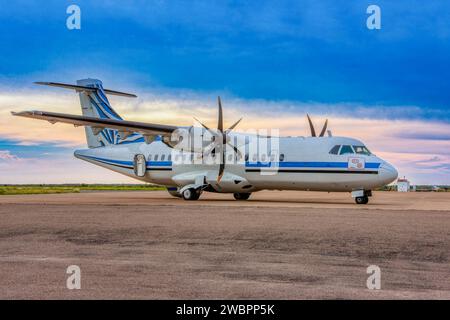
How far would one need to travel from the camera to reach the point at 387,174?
24.7 meters

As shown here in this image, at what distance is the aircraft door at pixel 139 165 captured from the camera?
3309 centimetres

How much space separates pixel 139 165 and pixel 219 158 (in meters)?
6.36

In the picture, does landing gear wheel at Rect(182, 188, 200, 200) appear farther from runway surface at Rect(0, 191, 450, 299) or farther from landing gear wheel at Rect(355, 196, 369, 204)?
runway surface at Rect(0, 191, 450, 299)

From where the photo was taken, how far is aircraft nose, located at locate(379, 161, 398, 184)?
24703 mm

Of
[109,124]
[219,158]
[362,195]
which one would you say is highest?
[109,124]

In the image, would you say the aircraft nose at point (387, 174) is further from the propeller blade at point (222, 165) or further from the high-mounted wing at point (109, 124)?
the high-mounted wing at point (109, 124)

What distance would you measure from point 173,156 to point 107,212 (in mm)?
12542

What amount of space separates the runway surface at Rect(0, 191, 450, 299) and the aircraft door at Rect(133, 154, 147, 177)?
15.6m

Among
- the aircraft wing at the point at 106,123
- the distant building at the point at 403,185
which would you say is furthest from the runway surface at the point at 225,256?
the distant building at the point at 403,185

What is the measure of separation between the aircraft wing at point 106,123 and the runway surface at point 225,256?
31.4ft

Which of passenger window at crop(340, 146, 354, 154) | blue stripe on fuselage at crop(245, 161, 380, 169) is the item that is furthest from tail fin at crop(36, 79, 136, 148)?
passenger window at crop(340, 146, 354, 154)

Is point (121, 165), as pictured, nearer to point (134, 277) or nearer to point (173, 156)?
point (173, 156)

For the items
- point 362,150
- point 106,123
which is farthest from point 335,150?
point 106,123

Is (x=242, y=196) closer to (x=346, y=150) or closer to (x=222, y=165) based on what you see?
(x=222, y=165)
